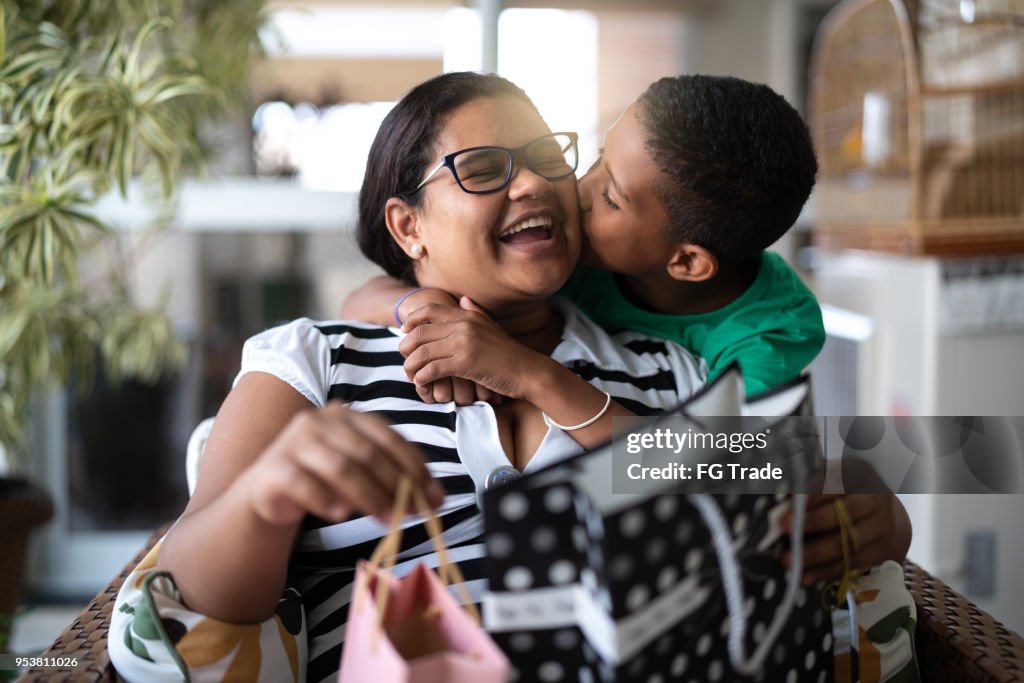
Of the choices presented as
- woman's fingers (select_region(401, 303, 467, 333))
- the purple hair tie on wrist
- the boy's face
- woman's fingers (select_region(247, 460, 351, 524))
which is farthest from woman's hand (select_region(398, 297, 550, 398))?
woman's fingers (select_region(247, 460, 351, 524))

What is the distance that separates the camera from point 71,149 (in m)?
1.70

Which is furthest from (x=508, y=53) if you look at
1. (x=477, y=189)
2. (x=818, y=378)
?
(x=477, y=189)

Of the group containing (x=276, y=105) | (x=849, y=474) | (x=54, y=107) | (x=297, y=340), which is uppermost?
(x=276, y=105)

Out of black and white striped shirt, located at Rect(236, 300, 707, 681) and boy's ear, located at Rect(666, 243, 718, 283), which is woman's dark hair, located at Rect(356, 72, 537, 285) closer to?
black and white striped shirt, located at Rect(236, 300, 707, 681)

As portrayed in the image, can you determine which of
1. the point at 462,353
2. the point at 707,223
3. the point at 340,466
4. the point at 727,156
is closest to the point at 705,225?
the point at 707,223

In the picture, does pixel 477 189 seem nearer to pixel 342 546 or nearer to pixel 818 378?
pixel 342 546

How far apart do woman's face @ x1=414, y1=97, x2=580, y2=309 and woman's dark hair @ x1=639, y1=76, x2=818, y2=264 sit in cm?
17

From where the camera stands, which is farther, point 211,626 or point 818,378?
point 818,378

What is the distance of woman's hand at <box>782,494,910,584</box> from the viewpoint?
0.95 metres

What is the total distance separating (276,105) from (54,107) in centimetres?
155

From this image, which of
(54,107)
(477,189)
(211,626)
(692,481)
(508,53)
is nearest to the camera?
(692,481)

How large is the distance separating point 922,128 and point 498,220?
1.53 meters

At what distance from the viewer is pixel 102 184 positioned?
1805 millimetres

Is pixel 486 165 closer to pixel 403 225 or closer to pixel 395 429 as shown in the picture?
pixel 403 225
